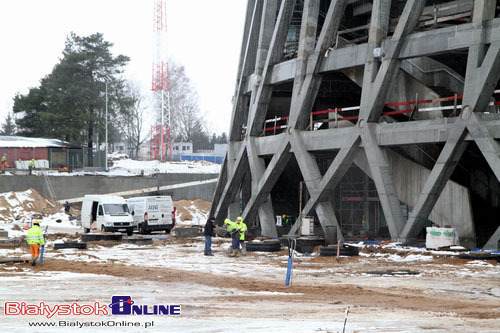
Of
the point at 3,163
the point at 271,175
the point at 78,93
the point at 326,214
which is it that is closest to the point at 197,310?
the point at 326,214

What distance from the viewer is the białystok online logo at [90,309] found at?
14352 millimetres

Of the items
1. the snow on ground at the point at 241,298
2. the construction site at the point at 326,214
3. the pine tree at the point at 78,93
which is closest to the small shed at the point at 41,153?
the pine tree at the point at 78,93

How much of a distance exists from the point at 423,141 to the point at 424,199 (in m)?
2.19

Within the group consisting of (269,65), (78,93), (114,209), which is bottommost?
(114,209)

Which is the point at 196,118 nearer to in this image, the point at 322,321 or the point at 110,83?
the point at 110,83

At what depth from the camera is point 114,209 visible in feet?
143

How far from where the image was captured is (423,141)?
102 ft

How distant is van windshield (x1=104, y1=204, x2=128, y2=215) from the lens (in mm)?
43291

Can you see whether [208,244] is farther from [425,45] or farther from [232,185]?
[232,185]

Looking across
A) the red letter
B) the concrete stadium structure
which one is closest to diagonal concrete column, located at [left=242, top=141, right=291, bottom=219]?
the concrete stadium structure

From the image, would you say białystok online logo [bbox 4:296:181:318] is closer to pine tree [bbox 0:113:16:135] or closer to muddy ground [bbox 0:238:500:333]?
muddy ground [bbox 0:238:500:333]

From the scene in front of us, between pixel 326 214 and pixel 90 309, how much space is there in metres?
21.6

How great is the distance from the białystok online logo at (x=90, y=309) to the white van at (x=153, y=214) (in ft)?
97.0

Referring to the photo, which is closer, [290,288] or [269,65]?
[290,288]
